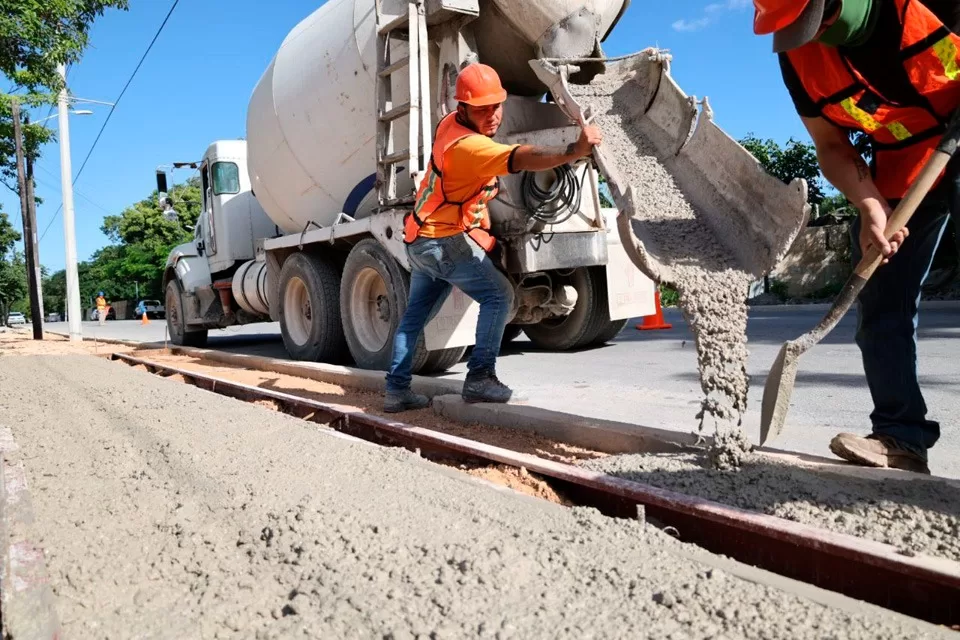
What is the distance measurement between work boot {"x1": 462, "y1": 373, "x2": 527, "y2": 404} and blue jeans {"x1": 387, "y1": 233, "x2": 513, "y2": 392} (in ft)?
0.14

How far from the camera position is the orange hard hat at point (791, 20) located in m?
2.03

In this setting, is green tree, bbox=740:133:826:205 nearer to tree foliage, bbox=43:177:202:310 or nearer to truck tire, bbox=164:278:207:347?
truck tire, bbox=164:278:207:347

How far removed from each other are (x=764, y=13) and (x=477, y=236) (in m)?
2.28

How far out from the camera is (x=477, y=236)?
419 cm

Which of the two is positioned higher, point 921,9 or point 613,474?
point 921,9

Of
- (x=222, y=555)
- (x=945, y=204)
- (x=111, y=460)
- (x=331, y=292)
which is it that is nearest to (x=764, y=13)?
(x=945, y=204)

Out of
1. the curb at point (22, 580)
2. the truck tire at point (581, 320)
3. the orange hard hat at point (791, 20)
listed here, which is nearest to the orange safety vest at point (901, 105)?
the orange hard hat at point (791, 20)

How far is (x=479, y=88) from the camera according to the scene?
371 cm

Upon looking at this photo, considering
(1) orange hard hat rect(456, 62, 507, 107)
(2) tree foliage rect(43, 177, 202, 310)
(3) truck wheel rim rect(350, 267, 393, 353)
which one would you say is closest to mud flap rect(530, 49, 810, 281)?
(1) orange hard hat rect(456, 62, 507, 107)

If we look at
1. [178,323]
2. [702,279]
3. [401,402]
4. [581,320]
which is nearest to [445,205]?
[401,402]

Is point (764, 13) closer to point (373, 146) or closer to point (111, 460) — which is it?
point (111, 460)

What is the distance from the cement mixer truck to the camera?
5395mm

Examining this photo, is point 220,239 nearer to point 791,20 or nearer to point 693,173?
point 693,173

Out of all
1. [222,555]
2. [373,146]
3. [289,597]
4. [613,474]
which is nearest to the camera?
[289,597]
